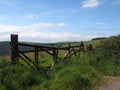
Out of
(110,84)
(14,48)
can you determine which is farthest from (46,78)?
(110,84)

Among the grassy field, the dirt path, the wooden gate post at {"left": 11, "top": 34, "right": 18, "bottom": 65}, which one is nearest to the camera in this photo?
the grassy field

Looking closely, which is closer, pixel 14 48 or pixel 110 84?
pixel 110 84

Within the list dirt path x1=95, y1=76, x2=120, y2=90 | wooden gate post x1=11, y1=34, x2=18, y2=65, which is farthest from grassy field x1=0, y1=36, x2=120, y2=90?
wooden gate post x1=11, y1=34, x2=18, y2=65

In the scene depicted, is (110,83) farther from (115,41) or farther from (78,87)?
(115,41)

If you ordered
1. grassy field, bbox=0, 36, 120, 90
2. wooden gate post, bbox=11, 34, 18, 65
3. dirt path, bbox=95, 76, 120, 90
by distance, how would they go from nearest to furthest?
grassy field, bbox=0, 36, 120, 90 → dirt path, bbox=95, 76, 120, 90 → wooden gate post, bbox=11, 34, 18, 65

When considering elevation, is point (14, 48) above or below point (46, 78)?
above

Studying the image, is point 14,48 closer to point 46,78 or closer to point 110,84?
point 46,78

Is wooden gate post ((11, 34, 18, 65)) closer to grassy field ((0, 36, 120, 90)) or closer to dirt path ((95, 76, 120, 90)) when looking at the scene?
grassy field ((0, 36, 120, 90))

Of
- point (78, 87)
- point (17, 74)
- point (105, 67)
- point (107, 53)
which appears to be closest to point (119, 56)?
point (107, 53)

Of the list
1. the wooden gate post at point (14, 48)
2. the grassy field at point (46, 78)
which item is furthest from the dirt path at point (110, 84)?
the wooden gate post at point (14, 48)

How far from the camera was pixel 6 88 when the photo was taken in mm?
10281

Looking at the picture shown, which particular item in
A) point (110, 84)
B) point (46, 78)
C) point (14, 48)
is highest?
point (14, 48)

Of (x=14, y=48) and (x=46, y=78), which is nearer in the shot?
(x=46, y=78)

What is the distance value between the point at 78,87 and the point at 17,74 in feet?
8.68
